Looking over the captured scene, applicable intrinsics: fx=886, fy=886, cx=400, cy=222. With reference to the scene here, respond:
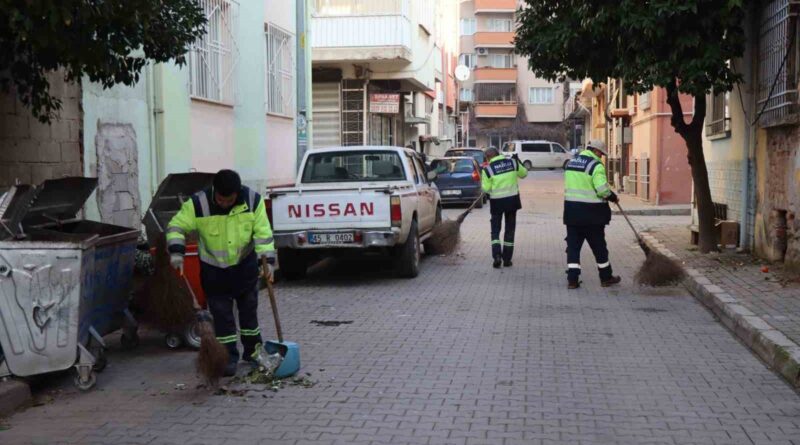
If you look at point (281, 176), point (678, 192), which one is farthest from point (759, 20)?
point (678, 192)

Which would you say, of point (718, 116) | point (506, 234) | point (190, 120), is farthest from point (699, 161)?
point (190, 120)

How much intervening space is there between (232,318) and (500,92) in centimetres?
6568

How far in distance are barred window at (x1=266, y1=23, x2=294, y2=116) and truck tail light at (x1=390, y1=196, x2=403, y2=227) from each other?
717 centimetres

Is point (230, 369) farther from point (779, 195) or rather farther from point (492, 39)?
point (492, 39)

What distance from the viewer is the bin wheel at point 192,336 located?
7535 millimetres

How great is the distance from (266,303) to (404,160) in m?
3.41

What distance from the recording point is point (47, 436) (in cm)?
530

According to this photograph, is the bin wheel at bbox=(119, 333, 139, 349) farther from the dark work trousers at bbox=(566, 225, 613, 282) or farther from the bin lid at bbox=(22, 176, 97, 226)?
Result: the dark work trousers at bbox=(566, 225, 613, 282)

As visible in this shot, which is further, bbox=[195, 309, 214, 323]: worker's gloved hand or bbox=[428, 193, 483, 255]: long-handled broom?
bbox=[428, 193, 483, 255]: long-handled broom

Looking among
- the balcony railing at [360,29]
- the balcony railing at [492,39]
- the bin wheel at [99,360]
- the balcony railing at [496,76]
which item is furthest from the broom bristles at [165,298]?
the balcony railing at [492,39]

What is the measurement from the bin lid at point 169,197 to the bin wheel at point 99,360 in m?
1.72

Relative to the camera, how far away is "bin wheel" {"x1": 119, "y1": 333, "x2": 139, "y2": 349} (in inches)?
301

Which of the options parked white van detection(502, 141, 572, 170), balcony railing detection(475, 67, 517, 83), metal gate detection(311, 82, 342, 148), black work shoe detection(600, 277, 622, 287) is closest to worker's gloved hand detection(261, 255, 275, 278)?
black work shoe detection(600, 277, 622, 287)

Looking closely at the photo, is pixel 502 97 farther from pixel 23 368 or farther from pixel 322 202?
pixel 23 368
